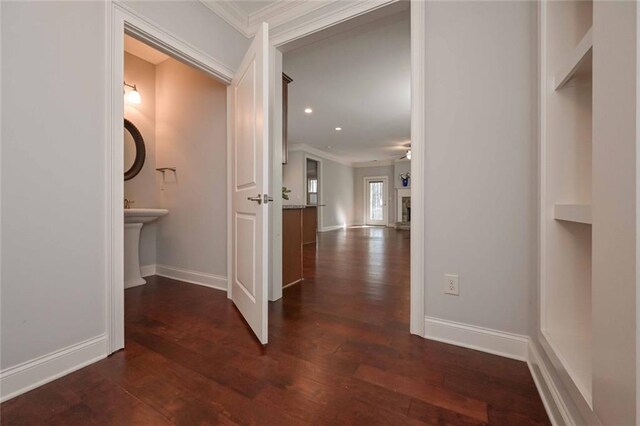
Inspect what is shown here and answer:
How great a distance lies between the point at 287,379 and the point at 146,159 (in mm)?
2870

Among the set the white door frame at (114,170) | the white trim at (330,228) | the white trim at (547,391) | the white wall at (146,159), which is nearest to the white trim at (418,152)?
the white trim at (547,391)

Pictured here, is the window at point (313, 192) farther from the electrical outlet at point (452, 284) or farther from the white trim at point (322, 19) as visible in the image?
the electrical outlet at point (452, 284)

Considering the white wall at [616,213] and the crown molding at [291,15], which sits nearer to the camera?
the white wall at [616,213]

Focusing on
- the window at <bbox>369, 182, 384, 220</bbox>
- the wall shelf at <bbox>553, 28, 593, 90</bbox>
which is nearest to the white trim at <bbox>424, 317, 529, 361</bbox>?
the wall shelf at <bbox>553, 28, 593, 90</bbox>

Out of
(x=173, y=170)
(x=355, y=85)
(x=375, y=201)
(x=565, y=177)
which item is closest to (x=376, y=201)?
(x=375, y=201)

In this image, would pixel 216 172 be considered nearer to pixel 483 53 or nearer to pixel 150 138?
pixel 150 138

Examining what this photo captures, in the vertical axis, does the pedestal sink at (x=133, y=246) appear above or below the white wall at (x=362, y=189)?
below

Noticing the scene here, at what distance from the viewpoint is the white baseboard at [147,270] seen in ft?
9.46

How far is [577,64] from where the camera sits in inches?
35.7

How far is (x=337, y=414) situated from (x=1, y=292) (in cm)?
148

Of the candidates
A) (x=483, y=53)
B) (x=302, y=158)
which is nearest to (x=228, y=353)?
(x=483, y=53)

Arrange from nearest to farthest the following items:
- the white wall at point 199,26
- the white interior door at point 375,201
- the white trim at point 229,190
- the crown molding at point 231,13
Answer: the white wall at point 199,26
the crown molding at point 231,13
the white trim at point 229,190
the white interior door at point 375,201

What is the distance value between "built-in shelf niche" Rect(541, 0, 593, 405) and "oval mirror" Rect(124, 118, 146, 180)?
3410 millimetres

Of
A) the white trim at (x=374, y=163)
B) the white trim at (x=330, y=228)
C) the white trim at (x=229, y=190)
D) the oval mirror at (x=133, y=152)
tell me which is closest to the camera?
the white trim at (x=229, y=190)
